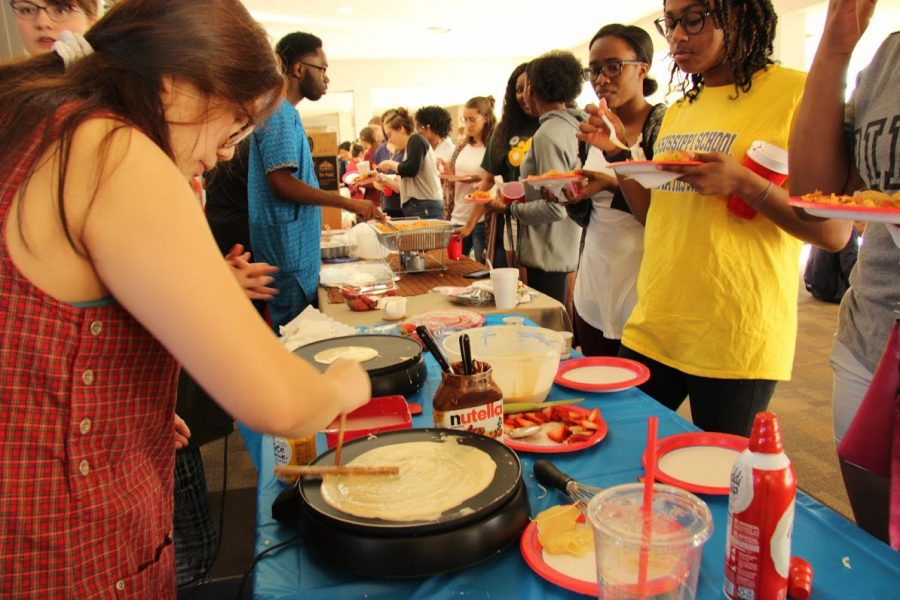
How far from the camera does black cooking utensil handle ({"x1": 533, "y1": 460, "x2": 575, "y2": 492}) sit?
3.19 ft

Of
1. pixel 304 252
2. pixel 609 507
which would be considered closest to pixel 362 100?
pixel 304 252

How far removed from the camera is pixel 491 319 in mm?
2088

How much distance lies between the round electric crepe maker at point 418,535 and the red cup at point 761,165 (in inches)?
36.7

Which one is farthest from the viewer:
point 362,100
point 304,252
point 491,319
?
point 362,100

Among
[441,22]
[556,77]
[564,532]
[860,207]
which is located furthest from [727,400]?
[441,22]

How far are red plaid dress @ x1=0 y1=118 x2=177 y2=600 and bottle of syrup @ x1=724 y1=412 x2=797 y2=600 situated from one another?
73 centimetres

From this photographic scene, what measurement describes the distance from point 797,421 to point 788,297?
2.08m

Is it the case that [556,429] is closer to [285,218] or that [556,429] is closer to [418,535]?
[418,535]

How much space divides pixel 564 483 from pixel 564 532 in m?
0.12

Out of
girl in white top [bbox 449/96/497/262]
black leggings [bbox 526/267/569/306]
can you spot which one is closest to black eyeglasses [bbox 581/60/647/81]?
black leggings [bbox 526/267/569/306]

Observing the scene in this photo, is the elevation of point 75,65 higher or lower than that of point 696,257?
higher

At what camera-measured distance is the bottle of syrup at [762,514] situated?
0.66 meters

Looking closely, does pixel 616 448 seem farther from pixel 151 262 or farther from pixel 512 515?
pixel 151 262

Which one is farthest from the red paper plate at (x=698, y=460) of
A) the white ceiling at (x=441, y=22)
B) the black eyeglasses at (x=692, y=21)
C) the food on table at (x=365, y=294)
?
the white ceiling at (x=441, y=22)
